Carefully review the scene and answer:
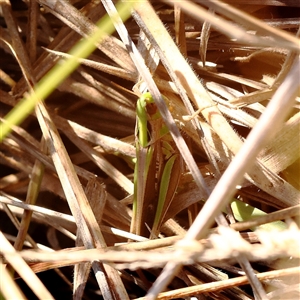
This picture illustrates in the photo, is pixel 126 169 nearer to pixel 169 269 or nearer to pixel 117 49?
pixel 117 49

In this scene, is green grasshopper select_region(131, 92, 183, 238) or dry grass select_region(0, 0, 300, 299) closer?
dry grass select_region(0, 0, 300, 299)

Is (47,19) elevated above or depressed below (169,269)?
above

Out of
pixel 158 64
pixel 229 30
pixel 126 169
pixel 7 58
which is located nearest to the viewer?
pixel 229 30

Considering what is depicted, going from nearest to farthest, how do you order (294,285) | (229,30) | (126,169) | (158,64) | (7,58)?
(229,30) → (294,285) → (158,64) → (126,169) → (7,58)

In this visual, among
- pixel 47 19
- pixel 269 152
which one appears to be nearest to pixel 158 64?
pixel 269 152

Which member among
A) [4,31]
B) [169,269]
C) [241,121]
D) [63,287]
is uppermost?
[4,31]
